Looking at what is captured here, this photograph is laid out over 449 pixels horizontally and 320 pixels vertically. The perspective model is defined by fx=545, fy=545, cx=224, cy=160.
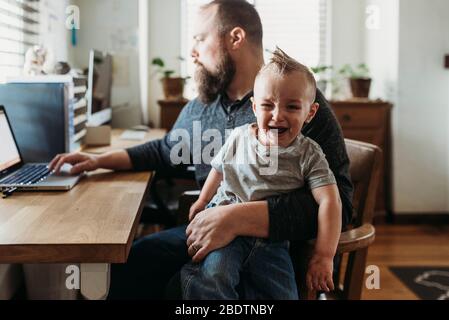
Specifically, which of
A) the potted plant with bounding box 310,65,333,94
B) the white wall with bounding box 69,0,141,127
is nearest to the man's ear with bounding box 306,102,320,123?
the potted plant with bounding box 310,65,333,94

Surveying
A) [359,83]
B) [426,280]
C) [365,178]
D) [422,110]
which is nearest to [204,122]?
[365,178]

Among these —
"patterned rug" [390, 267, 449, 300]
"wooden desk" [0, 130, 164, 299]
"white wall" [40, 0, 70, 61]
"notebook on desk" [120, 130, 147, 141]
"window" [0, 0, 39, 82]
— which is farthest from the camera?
"notebook on desk" [120, 130, 147, 141]

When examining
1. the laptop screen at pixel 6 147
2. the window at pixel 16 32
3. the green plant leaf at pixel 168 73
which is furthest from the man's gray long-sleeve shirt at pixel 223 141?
the green plant leaf at pixel 168 73

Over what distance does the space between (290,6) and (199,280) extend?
3160mm

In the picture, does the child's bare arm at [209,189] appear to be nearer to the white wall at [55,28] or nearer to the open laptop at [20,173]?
the open laptop at [20,173]

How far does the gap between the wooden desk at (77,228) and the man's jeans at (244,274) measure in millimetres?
170

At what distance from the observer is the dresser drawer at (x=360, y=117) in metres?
3.52

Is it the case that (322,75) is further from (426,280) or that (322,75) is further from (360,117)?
(426,280)

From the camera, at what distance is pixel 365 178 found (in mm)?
1425

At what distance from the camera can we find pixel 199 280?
111 centimetres

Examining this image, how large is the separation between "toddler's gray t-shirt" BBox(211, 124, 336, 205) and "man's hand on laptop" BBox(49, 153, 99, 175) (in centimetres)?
52

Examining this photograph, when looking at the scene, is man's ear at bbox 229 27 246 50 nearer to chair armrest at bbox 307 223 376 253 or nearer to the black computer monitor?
chair armrest at bbox 307 223 376 253

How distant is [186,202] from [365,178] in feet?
1.63

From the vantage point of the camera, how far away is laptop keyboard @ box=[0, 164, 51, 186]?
54.7 inches
